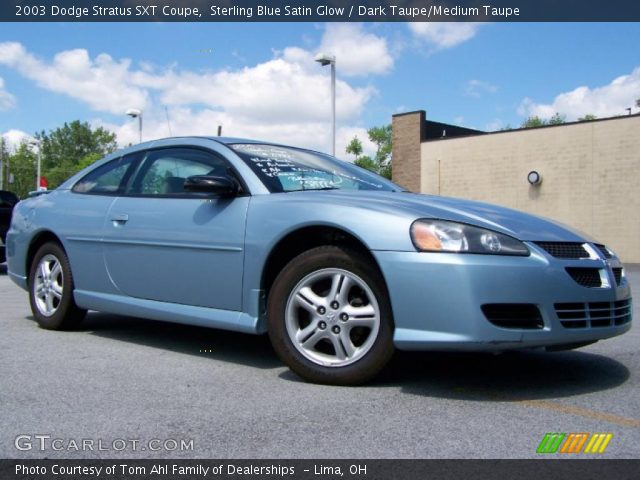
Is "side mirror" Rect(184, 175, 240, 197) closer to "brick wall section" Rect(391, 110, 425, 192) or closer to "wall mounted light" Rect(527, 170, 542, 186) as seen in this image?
"wall mounted light" Rect(527, 170, 542, 186)

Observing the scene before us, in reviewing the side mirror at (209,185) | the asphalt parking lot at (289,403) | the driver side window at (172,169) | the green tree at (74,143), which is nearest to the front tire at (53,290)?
the asphalt parking lot at (289,403)

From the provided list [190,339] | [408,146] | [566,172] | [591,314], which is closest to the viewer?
[591,314]

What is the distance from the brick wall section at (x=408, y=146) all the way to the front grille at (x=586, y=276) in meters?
21.3

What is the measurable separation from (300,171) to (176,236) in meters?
0.90

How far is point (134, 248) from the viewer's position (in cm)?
469

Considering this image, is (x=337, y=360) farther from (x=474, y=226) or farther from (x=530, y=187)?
(x=530, y=187)

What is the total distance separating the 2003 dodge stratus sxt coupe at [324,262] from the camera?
3383 millimetres

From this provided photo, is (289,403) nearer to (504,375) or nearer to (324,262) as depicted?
(324,262)

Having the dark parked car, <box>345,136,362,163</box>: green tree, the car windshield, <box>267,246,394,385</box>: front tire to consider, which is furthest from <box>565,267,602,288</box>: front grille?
<box>345,136,362,163</box>: green tree

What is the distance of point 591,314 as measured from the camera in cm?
355

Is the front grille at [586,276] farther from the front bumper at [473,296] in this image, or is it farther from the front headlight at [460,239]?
the front headlight at [460,239]

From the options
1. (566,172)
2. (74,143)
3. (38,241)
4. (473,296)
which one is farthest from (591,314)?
(74,143)

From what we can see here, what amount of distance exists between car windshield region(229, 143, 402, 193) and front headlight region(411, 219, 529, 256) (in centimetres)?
108

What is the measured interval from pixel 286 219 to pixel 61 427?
1602 millimetres
